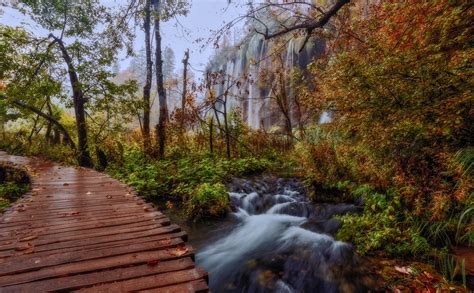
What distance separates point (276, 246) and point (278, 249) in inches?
5.6

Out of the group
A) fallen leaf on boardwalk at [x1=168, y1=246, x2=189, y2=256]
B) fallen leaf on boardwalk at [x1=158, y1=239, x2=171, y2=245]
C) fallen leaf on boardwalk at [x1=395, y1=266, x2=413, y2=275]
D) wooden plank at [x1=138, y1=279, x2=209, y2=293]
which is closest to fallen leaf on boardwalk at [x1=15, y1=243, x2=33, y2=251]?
fallen leaf on boardwalk at [x1=158, y1=239, x2=171, y2=245]

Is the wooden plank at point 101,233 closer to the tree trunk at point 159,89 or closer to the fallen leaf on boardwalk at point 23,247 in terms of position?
the fallen leaf on boardwalk at point 23,247

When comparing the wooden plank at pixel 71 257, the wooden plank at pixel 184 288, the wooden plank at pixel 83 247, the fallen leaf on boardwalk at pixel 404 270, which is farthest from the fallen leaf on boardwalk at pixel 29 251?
the fallen leaf on boardwalk at pixel 404 270

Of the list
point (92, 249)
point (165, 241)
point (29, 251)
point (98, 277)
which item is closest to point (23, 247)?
point (29, 251)

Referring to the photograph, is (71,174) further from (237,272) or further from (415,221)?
(415,221)

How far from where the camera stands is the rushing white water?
15.5 ft

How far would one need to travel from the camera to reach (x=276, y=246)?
5.95 m

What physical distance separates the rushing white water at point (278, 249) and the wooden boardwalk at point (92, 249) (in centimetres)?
184

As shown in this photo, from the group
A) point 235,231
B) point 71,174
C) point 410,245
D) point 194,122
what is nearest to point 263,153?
point 194,122

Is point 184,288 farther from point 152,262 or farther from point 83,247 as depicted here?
point 83,247

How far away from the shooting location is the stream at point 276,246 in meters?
4.68

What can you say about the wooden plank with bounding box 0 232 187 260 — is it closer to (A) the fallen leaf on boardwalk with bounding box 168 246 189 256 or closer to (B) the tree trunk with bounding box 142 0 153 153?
(A) the fallen leaf on boardwalk with bounding box 168 246 189 256

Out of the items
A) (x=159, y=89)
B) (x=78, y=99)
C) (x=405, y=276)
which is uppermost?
(x=159, y=89)

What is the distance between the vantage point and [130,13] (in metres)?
10.4
